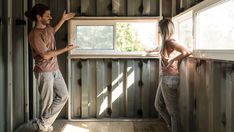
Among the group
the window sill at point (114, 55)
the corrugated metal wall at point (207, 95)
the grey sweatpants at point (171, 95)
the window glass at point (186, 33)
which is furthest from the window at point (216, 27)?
the window sill at point (114, 55)

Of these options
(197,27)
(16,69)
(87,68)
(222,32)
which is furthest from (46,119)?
(222,32)

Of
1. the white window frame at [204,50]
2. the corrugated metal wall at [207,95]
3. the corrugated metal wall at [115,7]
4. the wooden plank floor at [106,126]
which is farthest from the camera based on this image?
the corrugated metal wall at [115,7]

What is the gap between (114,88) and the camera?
491cm

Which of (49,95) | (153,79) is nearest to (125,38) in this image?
(153,79)

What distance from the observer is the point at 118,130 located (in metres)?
4.25

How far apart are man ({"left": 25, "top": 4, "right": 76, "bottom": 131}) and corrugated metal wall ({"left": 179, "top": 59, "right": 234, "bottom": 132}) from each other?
5.13 feet

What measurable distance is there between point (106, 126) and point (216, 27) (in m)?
2.23

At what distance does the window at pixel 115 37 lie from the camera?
4918mm

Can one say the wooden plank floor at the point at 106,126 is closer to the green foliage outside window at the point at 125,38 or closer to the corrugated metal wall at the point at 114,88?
the corrugated metal wall at the point at 114,88

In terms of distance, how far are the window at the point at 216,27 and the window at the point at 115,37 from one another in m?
1.44

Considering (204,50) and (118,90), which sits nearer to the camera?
(204,50)

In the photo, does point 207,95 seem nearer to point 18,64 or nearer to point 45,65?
point 45,65

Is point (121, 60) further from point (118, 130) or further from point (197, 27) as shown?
point (197, 27)

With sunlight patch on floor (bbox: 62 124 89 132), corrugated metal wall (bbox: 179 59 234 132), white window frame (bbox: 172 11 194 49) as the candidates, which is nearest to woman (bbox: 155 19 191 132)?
corrugated metal wall (bbox: 179 59 234 132)
